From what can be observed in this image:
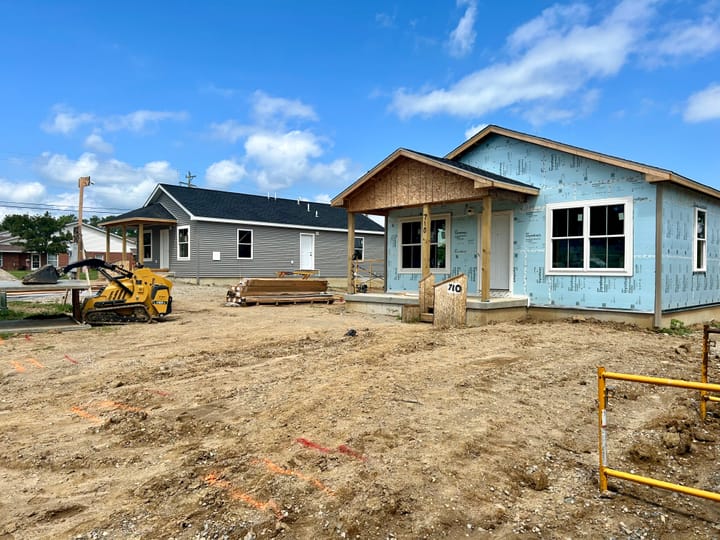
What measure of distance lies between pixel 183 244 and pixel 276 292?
9.94 meters

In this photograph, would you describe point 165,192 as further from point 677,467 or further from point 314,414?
point 677,467

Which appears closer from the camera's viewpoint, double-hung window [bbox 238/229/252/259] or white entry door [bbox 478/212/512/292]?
white entry door [bbox 478/212/512/292]

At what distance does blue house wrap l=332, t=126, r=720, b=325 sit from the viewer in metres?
10.9

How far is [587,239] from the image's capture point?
38.2ft

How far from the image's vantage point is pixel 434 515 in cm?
307

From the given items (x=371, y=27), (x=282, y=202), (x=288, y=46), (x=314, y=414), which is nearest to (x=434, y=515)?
(x=314, y=414)

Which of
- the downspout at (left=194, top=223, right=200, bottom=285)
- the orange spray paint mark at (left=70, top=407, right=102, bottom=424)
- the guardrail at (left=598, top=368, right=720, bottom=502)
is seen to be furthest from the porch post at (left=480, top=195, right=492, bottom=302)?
the downspout at (left=194, top=223, right=200, bottom=285)

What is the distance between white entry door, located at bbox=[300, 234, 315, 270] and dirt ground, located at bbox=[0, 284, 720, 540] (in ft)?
65.9

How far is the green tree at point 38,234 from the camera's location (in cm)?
5138

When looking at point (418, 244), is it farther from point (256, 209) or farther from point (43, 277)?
point (256, 209)

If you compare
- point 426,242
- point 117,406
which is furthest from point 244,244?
point 117,406

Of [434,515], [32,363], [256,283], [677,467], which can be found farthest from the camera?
[256,283]

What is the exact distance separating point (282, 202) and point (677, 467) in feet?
93.3

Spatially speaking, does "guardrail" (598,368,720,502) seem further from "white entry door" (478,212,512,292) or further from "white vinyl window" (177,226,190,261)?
"white vinyl window" (177,226,190,261)
